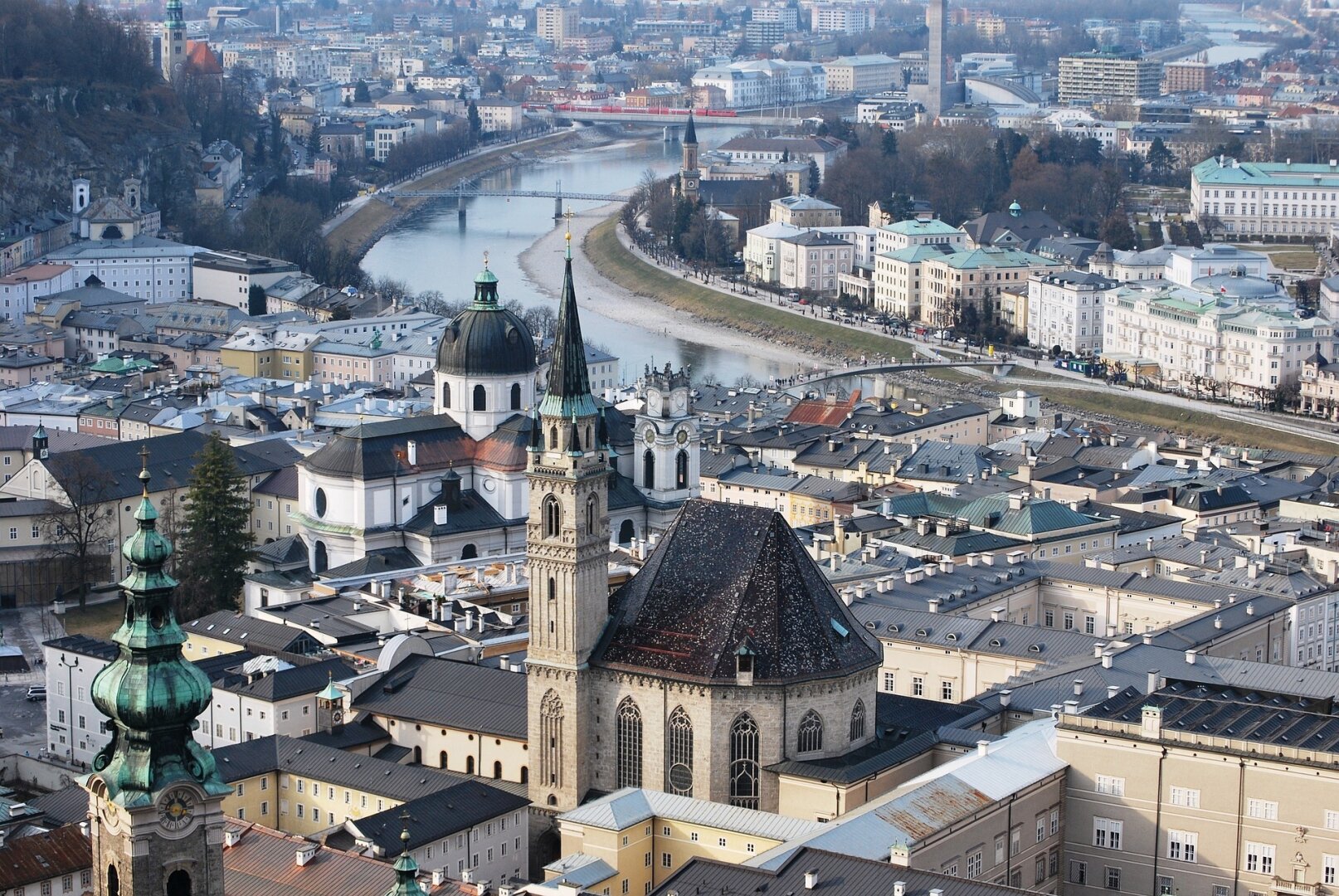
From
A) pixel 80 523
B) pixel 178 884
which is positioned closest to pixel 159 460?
pixel 80 523

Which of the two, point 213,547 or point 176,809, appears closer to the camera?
point 176,809

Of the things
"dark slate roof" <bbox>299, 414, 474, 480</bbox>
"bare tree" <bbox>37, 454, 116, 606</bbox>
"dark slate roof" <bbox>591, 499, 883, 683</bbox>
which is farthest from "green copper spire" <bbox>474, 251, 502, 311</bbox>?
"dark slate roof" <bbox>591, 499, 883, 683</bbox>

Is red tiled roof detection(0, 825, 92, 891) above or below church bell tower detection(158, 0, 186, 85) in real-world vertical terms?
below

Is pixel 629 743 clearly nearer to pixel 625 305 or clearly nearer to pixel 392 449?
pixel 392 449

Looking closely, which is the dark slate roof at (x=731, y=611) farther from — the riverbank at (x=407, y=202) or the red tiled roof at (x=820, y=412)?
the riverbank at (x=407, y=202)

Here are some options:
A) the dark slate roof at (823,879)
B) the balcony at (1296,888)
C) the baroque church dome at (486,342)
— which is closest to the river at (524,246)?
the baroque church dome at (486,342)

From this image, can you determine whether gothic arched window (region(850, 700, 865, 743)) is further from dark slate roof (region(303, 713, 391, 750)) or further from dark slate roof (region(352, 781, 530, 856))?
dark slate roof (region(303, 713, 391, 750))

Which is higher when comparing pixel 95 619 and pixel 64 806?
pixel 64 806
